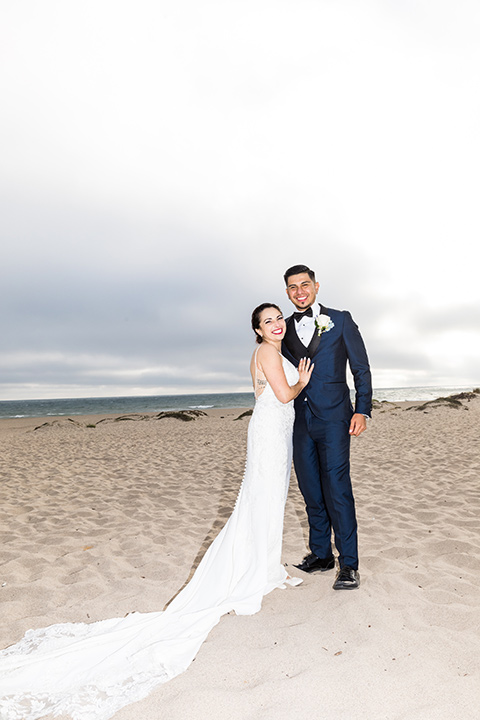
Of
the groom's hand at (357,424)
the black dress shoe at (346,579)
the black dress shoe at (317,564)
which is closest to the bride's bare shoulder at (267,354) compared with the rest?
the groom's hand at (357,424)

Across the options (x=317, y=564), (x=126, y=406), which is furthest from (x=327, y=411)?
(x=126, y=406)

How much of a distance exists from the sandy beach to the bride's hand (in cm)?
169

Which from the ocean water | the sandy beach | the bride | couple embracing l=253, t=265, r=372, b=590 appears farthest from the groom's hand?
the ocean water

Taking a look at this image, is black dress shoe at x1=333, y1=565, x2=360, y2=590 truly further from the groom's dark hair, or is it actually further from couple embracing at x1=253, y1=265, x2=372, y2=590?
the groom's dark hair

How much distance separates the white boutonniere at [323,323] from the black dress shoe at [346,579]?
6.40ft

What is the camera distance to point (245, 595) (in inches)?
127

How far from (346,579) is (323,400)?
143 centimetres

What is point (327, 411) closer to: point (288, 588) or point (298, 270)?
point (298, 270)

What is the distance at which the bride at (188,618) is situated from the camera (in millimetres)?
2354

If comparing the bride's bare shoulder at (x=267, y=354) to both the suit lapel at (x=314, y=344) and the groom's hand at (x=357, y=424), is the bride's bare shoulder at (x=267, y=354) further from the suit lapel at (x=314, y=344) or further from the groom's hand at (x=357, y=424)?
the groom's hand at (x=357, y=424)

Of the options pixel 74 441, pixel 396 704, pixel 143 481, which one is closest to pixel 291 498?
pixel 143 481

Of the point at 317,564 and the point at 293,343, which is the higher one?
the point at 293,343

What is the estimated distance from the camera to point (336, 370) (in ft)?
12.3

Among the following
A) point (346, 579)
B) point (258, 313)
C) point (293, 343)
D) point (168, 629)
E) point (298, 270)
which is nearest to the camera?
point (168, 629)
